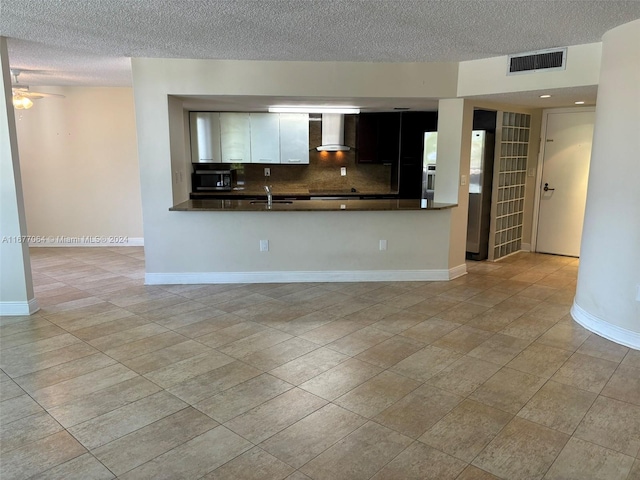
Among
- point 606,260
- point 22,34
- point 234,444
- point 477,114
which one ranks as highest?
point 22,34

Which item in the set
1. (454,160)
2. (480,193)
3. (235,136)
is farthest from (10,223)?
(480,193)

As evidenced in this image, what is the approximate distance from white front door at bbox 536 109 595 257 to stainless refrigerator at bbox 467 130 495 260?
1095 millimetres

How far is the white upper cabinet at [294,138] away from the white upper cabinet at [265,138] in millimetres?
76

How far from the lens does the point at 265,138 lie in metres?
6.67

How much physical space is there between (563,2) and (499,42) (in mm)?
996

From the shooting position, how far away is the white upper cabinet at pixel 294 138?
6.62 metres

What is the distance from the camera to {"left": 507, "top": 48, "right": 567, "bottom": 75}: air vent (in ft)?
12.8

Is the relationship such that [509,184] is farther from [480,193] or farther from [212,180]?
[212,180]

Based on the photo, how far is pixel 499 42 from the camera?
376 cm

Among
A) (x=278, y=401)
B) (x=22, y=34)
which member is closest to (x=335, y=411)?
(x=278, y=401)

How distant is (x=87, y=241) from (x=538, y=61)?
6.48 meters

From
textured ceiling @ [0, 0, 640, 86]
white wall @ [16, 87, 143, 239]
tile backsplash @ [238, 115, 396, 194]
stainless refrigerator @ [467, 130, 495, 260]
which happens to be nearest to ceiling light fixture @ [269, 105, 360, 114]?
tile backsplash @ [238, 115, 396, 194]

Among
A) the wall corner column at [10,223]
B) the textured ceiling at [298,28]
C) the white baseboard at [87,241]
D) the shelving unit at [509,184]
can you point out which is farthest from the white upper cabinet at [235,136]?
the shelving unit at [509,184]

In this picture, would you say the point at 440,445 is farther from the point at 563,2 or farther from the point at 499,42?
the point at 499,42
